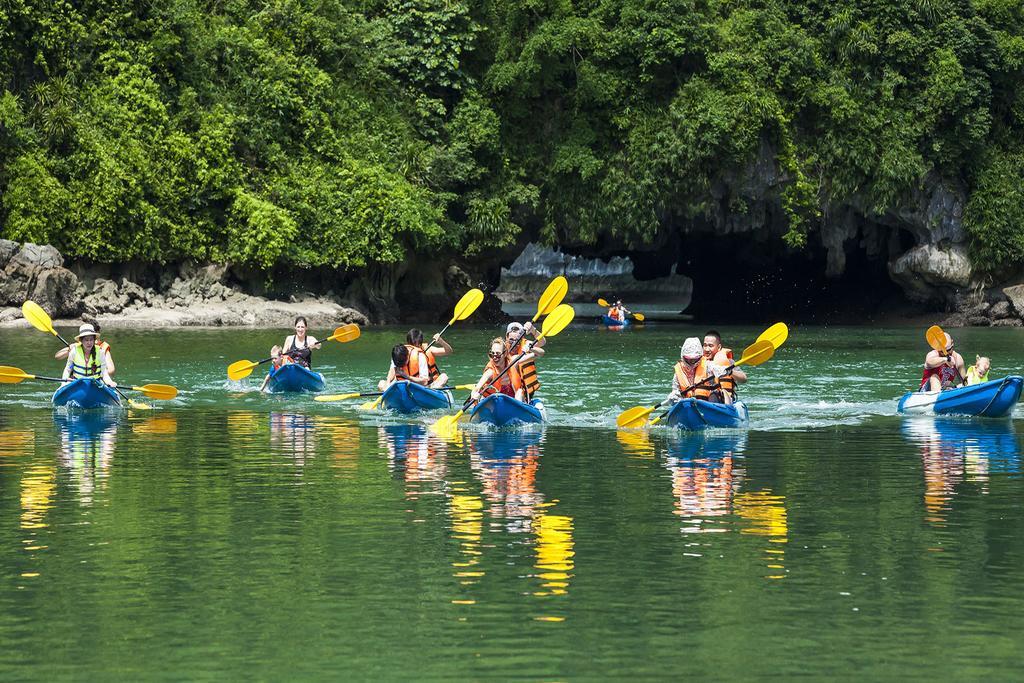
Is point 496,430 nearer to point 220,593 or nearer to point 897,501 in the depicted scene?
point 897,501

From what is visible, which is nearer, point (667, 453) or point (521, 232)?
point (667, 453)

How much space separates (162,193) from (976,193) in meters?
21.4

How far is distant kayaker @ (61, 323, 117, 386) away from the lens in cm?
1845

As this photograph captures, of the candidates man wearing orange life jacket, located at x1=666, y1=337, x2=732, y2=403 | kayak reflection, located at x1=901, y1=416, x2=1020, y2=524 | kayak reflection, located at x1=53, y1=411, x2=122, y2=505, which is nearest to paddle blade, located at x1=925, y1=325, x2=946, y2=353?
kayak reflection, located at x1=901, y1=416, x2=1020, y2=524

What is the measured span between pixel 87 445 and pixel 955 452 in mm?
8231

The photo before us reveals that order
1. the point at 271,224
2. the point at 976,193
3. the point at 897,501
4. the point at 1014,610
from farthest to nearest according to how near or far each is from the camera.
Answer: the point at 976,193, the point at 271,224, the point at 897,501, the point at 1014,610

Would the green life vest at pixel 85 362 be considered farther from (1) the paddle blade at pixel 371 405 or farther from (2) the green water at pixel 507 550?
(1) the paddle blade at pixel 371 405

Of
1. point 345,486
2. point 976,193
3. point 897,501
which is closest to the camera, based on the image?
point 897,501

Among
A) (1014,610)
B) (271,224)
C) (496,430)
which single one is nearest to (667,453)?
(496,430)

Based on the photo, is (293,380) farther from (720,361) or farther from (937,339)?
(937,339)

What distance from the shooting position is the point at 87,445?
14805 millimetres

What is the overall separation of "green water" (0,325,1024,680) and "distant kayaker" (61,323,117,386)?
4.03ft

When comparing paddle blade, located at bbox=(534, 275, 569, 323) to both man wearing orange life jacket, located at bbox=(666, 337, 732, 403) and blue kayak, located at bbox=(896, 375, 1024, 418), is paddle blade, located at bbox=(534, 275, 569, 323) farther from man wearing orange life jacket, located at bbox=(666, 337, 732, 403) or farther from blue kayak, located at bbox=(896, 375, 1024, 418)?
blue kayak, located at bbox=(896, 375, 1024, 418)

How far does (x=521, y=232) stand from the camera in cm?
4197
